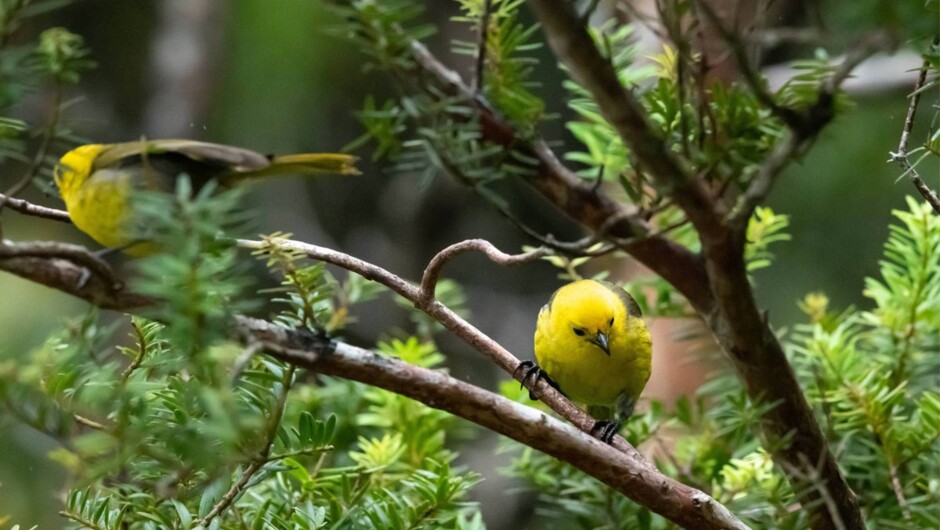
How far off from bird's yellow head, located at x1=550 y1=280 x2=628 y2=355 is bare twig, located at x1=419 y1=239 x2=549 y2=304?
683 mm

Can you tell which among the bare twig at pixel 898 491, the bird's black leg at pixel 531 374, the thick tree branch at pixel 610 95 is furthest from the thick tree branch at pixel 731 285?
the bird's black leg at pixel 531 374

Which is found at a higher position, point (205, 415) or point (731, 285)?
point (731, 285)

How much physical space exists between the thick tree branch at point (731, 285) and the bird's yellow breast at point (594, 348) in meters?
0.42

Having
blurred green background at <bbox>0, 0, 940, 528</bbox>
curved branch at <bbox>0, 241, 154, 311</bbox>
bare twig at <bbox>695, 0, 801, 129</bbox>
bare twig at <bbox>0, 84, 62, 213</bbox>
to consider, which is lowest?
blurred green background at <bbox>0, 0, 940, 528</bbox>

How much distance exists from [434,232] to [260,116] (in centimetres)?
77

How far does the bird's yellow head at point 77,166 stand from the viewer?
1.44 meters

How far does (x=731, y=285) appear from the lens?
941 millimetres

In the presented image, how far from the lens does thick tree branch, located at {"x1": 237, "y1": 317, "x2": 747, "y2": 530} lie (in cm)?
79

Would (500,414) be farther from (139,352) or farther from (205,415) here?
(139,352)

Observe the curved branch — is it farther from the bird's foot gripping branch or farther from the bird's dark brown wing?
the bird's dark brown wing

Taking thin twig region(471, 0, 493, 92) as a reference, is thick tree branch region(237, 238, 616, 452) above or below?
below

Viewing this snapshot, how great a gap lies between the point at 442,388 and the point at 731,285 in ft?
1.04

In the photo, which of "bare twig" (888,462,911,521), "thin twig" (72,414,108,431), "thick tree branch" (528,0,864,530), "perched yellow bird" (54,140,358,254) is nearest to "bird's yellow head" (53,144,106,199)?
"perched yellow bird" (54,140,358,254)

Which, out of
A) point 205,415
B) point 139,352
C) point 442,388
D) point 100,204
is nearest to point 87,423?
point 139,352
